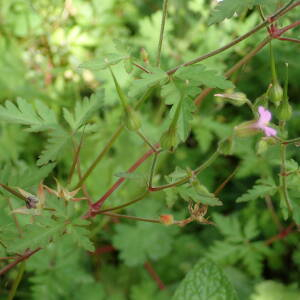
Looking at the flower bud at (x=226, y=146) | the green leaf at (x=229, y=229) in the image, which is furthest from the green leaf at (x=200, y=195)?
the green leaf at (x=229, y=229)

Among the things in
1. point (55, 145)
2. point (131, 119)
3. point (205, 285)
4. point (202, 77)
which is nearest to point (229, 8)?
point (202, 77)

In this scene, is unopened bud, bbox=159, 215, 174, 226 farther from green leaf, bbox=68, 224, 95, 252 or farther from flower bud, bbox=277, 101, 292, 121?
flower bud, bbox=277, 101, 292, 121

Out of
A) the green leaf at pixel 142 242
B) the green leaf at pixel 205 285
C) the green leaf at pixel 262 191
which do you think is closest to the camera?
the green leaf at pixel 262 191

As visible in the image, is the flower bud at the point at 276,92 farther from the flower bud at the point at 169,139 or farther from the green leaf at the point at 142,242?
the green leaf at the point at 142,242

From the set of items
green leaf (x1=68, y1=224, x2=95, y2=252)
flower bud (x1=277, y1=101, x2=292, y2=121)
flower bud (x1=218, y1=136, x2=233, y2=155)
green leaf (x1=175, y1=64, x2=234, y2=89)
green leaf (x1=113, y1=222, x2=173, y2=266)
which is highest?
green leaf (x1=175, y1=64, x2=234, y2=89)

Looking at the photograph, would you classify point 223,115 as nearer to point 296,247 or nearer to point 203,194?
point 296,247

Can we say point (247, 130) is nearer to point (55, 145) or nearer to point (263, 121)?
point (263, 121)

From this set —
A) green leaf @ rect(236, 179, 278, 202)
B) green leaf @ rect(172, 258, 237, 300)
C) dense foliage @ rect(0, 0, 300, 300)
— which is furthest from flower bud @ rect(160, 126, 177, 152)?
green leaf @ rect(172, 258, 237, 300)

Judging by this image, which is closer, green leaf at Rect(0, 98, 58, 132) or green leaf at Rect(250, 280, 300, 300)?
green leaf at Rect(0, 98, 58, 132)
